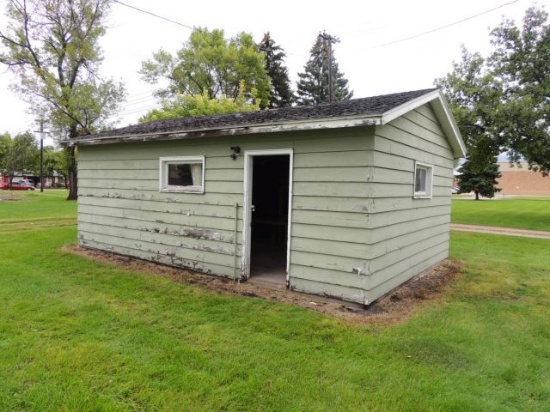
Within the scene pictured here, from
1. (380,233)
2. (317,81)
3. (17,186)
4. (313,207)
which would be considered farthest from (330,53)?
(17,186)

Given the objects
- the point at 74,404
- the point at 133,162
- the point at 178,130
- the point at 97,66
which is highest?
the point at 97,66

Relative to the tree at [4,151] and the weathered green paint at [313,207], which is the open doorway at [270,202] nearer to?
the weathered green paint at [313,207]

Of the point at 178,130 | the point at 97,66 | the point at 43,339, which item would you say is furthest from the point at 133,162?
the point at 97,66

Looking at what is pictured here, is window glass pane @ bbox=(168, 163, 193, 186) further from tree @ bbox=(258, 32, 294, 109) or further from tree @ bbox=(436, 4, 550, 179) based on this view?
tree @ bbox=(258, 32, 294, 109)

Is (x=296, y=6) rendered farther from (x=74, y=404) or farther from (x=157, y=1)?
(x=74, y=404)

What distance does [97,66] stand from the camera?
→ 24906mm

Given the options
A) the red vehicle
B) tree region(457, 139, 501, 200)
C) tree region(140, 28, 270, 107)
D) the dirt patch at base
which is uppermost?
tree region(140, 28, 270, 107)

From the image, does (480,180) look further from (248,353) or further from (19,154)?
(19,154)

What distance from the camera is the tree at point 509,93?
1477 cm

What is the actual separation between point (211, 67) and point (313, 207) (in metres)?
29.6

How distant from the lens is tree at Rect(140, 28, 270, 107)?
2994cm

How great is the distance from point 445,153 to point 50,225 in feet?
39.9

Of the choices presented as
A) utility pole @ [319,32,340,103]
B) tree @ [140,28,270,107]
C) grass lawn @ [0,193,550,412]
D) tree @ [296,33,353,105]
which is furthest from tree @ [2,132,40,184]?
grass lawn @ [0,193,550,412]

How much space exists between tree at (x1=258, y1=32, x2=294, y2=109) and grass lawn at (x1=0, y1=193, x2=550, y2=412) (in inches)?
1162
